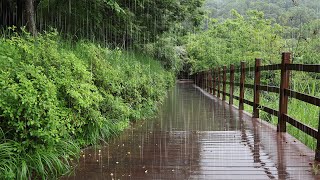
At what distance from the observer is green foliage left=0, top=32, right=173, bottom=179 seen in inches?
119

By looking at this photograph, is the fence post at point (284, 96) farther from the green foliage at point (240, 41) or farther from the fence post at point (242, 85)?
the green foliage at point (240, 41)

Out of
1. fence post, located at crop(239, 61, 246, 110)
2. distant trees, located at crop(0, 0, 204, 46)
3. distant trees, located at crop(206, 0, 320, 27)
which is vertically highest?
distant trees, located at crop(206, 0, 320, 27)

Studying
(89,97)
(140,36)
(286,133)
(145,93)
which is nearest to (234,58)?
(140,36)

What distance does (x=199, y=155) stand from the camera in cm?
423

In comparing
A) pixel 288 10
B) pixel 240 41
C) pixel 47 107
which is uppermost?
pixel 288 10

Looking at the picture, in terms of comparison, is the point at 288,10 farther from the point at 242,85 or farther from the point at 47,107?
the point at 47,107

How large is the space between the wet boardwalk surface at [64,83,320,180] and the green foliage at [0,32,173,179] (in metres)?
0.29

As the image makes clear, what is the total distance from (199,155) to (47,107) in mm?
2009

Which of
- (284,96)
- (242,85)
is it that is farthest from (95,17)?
(284,96)

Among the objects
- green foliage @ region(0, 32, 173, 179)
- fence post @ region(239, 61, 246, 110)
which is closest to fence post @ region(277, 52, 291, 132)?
green foliage @ region(0, 32, 173, 179)

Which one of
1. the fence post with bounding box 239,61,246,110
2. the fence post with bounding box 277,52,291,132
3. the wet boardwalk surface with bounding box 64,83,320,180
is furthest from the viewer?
the fence post with bounding box 239,61,246,110

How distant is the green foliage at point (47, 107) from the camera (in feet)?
9.96

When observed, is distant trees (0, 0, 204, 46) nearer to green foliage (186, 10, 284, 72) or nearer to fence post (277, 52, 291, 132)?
fence post (277, 52, 291, 132)

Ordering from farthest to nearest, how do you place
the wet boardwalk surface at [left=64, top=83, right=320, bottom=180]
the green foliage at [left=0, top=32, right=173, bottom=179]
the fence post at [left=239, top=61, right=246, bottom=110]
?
the fence post at [left=239, top=61, right=246, bottom=110] < the wet boardwalk surface at [left=64, top=83, right=320, bottom=180] < the green foliage at [left=0, top=32, right=173, bottom=179]
